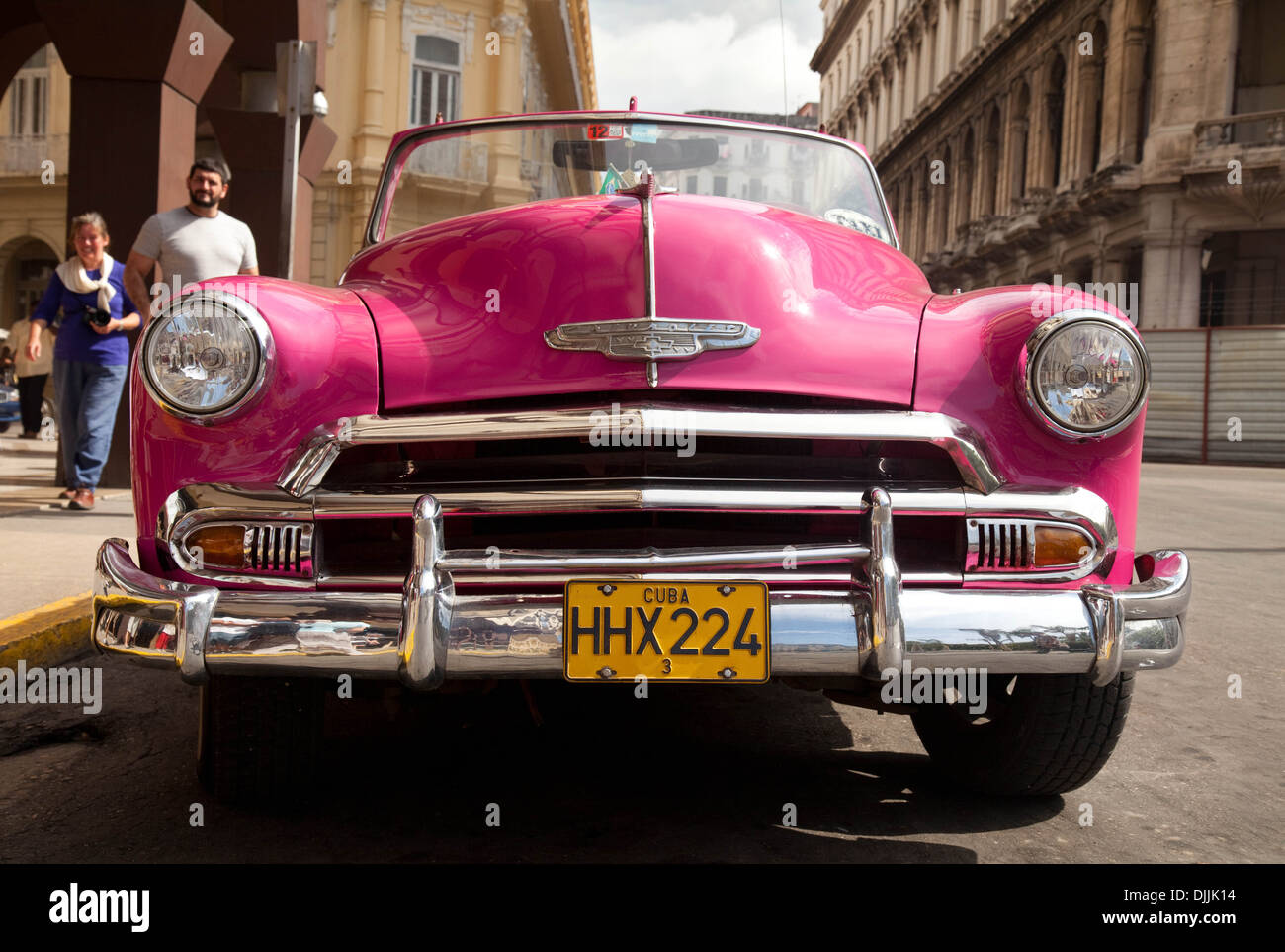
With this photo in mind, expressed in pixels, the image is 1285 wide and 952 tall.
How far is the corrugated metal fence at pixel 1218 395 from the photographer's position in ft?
58.1

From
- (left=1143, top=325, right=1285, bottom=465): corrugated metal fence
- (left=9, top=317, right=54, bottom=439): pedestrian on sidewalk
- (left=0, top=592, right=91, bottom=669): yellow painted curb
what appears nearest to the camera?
(left=0, top=592, right=91, bottom=669): yellow painted curb

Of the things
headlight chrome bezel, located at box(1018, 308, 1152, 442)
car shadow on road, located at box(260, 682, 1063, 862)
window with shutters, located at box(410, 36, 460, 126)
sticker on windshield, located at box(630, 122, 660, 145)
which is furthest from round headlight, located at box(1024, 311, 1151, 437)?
window with shutters, located at box(410, 36, 460, 126)

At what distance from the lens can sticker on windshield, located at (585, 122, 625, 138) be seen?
3553mm

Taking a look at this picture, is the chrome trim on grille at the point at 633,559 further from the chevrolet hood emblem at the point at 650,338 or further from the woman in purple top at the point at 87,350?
the woman in purple top at the point at 87,350

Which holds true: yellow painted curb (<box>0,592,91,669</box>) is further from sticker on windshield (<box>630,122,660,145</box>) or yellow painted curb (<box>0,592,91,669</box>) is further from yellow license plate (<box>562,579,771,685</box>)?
sticker on windshield (<box>630,122,660,145</box>)

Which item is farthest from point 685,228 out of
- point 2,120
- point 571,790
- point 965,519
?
point 2,120

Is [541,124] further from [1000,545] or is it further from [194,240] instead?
[194,240]

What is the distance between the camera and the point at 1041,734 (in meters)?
2.39

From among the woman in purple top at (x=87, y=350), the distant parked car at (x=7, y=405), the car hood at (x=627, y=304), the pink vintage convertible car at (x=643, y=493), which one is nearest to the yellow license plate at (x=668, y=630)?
the pink vintage convertible car at (x=643, y=493)

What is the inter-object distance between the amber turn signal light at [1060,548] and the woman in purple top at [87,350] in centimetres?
517

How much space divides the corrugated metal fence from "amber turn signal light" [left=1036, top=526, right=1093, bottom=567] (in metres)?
16.8

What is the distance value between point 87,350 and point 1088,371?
17.3 feet
